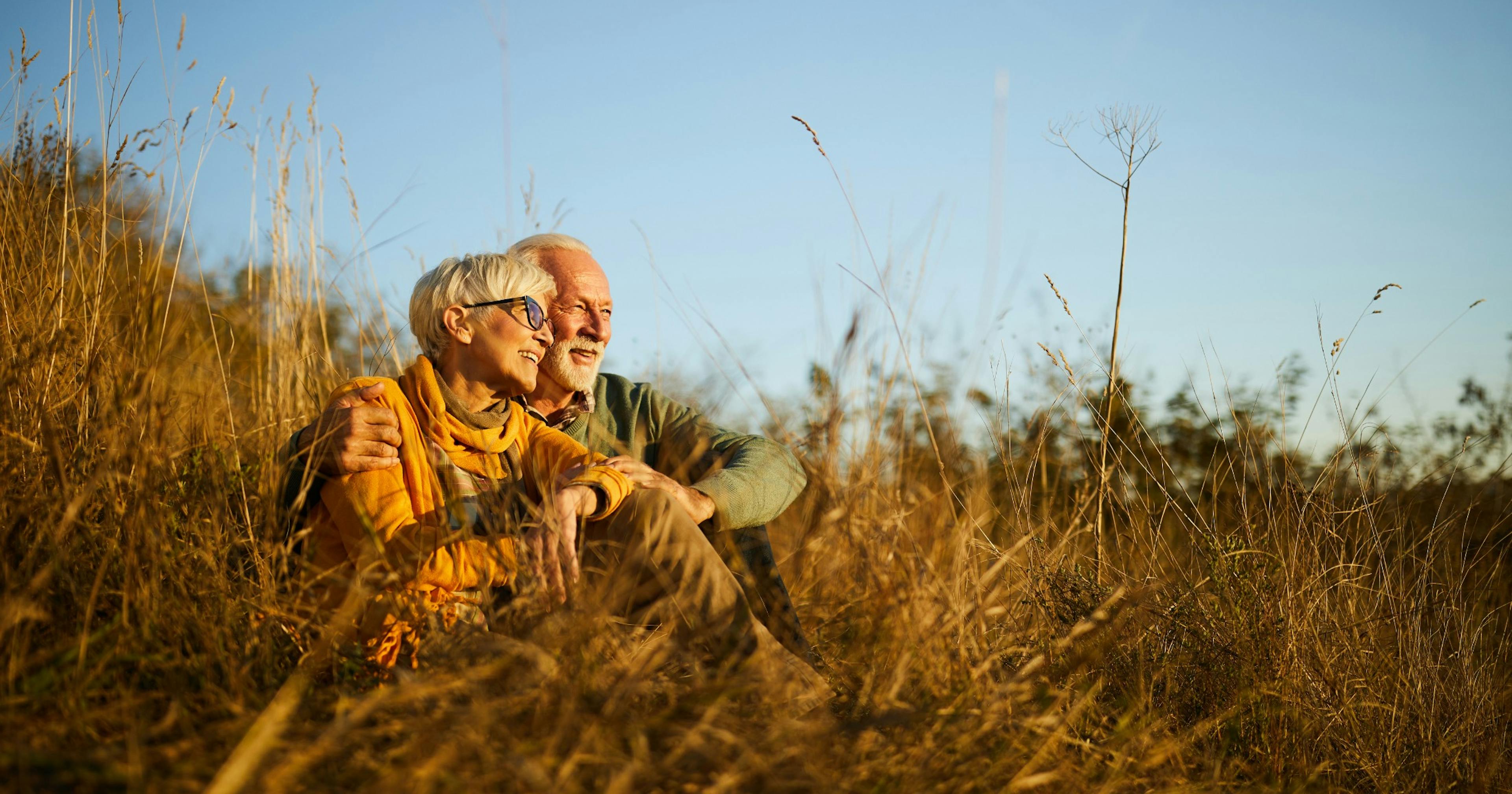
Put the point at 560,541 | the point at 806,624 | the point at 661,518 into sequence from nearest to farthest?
the point at 560,541 → the point at 661,518 → the point at 806,624

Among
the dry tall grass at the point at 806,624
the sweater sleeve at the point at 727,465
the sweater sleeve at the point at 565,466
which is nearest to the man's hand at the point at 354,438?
the dry tall grass at the point at 806,624

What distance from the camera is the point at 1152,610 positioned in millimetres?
2262

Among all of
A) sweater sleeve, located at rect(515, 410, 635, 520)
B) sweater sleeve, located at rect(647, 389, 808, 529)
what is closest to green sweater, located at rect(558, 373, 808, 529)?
sweater sleeve, located at rect(647, 389, 808, 529)

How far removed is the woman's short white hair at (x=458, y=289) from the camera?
262cm

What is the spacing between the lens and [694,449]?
301 centimetres

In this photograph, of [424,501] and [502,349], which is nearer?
[424,501]

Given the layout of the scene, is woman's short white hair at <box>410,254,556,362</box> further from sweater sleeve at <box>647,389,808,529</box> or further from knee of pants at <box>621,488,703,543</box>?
knee of pants at <box>621,488,703,543</box>

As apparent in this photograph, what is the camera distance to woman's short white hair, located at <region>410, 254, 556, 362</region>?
2623mm

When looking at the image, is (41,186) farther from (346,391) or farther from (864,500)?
(864,500)

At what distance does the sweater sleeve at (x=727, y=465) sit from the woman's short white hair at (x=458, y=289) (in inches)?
29.1

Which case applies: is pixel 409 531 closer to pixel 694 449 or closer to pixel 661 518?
pixel 661 518

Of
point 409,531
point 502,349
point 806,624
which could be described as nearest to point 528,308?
point 502,349

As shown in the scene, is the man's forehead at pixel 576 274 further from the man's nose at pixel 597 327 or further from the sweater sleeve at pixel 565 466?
the sweater sleeve at pixel 565 466

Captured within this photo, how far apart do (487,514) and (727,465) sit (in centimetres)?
104
